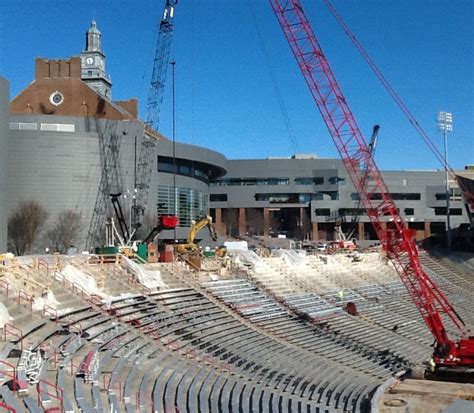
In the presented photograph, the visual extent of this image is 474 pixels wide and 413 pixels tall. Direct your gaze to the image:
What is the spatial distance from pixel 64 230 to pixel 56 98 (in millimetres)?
28355

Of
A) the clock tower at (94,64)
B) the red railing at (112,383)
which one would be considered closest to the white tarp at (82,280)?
the red railing at (112,383)

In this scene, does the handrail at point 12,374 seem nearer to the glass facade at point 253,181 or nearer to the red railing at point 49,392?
the red railing at point 49,392

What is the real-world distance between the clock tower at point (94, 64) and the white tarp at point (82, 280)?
11999 cm

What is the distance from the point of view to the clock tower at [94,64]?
465ft

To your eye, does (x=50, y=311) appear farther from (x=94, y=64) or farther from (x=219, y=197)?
(x=94, y=64)

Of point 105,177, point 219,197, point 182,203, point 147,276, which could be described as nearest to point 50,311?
point 147,276

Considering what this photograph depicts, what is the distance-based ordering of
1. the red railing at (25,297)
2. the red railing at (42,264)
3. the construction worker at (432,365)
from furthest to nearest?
the construction worker at (432,365) < the red railing at (42,264) < the red railing at (25,297)

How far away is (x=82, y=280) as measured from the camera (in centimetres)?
2597

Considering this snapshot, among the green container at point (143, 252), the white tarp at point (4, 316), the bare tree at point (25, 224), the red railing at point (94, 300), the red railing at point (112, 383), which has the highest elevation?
the bare tree at point (25, 224)

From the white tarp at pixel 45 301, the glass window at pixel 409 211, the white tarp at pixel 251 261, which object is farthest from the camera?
the glass window at pixel 409 211

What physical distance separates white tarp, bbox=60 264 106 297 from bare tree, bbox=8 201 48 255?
4457 centimetres

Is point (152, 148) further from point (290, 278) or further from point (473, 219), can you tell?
point (473, 219)

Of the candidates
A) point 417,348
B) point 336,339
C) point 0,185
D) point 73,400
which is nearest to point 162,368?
A: point 73,400

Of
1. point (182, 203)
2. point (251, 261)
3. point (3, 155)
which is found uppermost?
point (3, 155)
